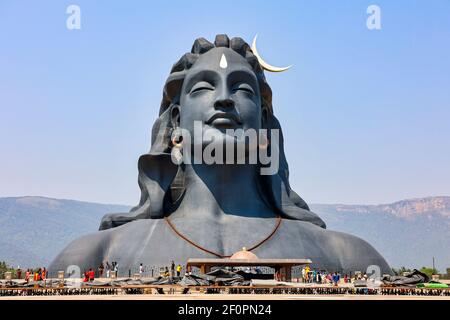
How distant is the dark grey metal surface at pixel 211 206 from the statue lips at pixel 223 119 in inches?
4.4

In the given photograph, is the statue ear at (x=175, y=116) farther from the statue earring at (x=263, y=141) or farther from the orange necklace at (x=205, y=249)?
the orange necklace at (x=205, y=249)

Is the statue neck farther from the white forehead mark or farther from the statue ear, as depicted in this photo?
the white forehead mark

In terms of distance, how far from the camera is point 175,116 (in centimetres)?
3625

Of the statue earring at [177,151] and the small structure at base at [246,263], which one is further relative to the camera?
the statue earring at [177,151]

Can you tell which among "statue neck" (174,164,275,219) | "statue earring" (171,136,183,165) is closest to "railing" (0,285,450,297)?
"statue neck" (174,164,275,219)

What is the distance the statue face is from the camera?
33.1 m

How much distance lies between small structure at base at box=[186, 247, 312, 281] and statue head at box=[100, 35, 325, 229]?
521 centimetres

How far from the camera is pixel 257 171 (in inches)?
1382

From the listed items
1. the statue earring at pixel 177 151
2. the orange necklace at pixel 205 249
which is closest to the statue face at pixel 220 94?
the statue earring at pixel 177 151

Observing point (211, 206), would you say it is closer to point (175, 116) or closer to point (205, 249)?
point (205, 249)

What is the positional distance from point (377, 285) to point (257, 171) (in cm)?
1072

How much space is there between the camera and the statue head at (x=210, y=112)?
110 ft

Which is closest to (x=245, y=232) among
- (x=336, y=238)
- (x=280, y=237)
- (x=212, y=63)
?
(x=280, y=237)
